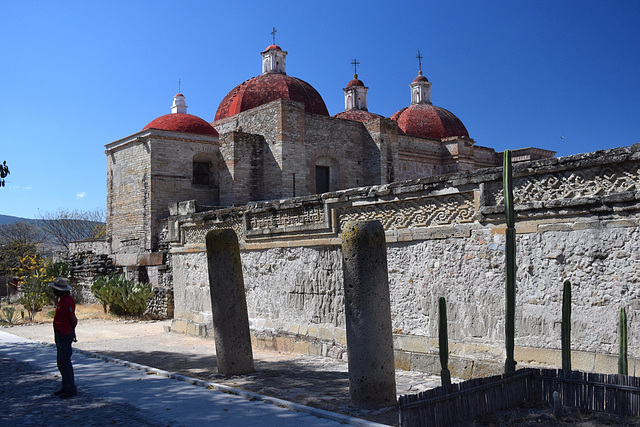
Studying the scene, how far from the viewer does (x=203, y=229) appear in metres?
11.5

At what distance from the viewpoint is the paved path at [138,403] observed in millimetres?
5027

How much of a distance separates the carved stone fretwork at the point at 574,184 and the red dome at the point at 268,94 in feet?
67.5

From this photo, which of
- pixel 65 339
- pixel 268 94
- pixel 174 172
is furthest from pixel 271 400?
→ pixel 268 94

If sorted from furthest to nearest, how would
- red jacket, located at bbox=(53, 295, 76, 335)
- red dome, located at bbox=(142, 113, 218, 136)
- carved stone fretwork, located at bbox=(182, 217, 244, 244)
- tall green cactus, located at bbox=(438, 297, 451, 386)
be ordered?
1. red dome, located at bbox=(142, 113, 218, 136)
2. carved stone fretwork, located at bbox=(182, 217, 244, 244)
3. red jacket, located at bbox=(53, 295, 76, 335)
4. tall green cactus, located at bbox=(438, 297, 451, 386)

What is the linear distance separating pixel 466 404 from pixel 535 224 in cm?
241

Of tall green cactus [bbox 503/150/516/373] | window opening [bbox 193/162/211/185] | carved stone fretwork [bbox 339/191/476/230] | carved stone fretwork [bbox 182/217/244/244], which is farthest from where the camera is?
window opening [bbox 193/162/211/185]

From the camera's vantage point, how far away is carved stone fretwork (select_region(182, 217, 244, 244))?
1050 centimetres

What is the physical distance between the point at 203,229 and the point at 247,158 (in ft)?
36.5

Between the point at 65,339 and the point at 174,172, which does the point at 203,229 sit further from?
the point at 174,172

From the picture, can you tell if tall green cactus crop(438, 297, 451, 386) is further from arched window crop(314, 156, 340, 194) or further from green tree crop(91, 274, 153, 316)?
arched window crop(314, 156, 340, 194)

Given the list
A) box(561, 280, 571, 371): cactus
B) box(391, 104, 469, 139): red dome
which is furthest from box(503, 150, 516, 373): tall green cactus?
box(391, 104, 469, 139): red dome

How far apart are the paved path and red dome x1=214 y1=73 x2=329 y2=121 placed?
19458mm

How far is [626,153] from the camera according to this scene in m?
5.30

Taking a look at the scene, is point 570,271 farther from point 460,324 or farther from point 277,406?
point 277,406
